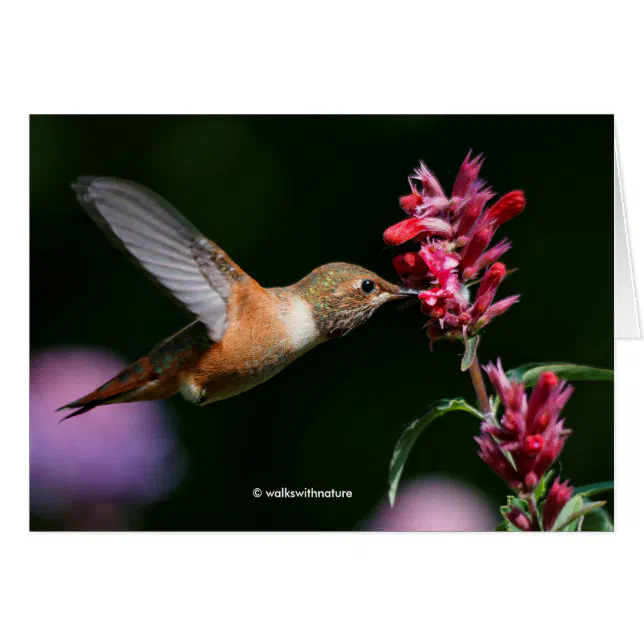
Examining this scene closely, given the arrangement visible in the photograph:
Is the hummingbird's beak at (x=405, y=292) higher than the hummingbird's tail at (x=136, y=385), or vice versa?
the hummingbird's beak at (x=405, y=292)

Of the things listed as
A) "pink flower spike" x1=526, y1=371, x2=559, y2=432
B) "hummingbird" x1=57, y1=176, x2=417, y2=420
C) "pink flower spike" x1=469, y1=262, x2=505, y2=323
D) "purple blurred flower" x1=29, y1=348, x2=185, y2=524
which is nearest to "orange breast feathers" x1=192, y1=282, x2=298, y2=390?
"hummingbird" x1=57, y1=176, x2=417, y2=420

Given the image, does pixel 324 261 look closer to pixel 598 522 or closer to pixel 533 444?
pixel 533 444

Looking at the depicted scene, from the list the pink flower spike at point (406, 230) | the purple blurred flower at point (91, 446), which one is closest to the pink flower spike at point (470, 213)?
the pink flower spike at point (406, 230)

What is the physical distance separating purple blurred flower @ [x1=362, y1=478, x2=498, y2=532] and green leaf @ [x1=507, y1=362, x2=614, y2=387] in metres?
0.59

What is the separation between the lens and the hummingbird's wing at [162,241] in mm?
2256

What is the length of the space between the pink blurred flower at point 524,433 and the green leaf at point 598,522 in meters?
0.63

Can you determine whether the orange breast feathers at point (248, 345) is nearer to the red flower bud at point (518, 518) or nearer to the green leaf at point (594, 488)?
the red flower bud at point (518, 518)

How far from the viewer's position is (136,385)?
8.73 ft

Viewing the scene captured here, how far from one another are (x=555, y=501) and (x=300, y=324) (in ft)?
3.14

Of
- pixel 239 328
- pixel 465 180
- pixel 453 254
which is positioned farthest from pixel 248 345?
pixel 465 180

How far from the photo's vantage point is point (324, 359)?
10.0ft

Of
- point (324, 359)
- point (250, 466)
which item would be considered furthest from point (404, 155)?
point (250, 466)

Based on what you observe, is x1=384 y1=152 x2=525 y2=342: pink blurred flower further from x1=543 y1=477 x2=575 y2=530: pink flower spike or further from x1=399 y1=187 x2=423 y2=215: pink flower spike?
x1=543 y1=477 x2=575 y2=530: pink flower spike

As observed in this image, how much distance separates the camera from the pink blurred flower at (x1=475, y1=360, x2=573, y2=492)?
2.24m
